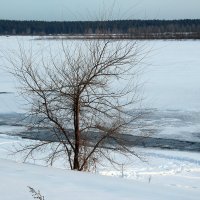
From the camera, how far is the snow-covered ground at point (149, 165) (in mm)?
4965

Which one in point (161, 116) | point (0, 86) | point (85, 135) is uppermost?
point (0, 86)

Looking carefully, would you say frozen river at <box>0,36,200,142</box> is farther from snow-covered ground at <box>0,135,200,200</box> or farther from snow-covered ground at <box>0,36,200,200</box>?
A: snow-covered ground at <box>0,135,200,200</box>

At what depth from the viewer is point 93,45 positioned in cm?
1045

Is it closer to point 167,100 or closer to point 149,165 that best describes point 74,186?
point 149,165

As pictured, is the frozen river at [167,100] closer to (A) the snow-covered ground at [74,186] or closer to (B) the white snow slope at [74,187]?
(A) the snow-covered ground at [74,186]

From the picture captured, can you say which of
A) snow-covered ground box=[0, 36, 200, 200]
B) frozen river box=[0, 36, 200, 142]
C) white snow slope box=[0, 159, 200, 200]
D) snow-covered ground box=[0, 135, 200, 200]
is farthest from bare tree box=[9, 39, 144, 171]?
white snow slope box=[0, 159, 200, 200]

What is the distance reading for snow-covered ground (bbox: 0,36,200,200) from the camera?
4965mm

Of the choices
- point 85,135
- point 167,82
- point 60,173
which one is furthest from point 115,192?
point 167,82

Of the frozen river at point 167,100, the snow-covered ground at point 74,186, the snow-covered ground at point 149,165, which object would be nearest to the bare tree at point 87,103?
the snow-covered ground at point 149,165

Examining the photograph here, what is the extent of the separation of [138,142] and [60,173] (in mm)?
7657

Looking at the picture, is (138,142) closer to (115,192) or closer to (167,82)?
(115,192)

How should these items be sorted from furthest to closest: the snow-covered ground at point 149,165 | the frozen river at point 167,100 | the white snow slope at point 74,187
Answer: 1. the frozen river at point 167,100
2. the snow-covered ground at point 149,165
3. the white snow slope at point 74,187

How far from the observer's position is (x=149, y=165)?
11.1 meters

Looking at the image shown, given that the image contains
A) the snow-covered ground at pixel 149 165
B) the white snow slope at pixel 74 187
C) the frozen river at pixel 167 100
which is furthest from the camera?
the frozen river at pixel 167 100
